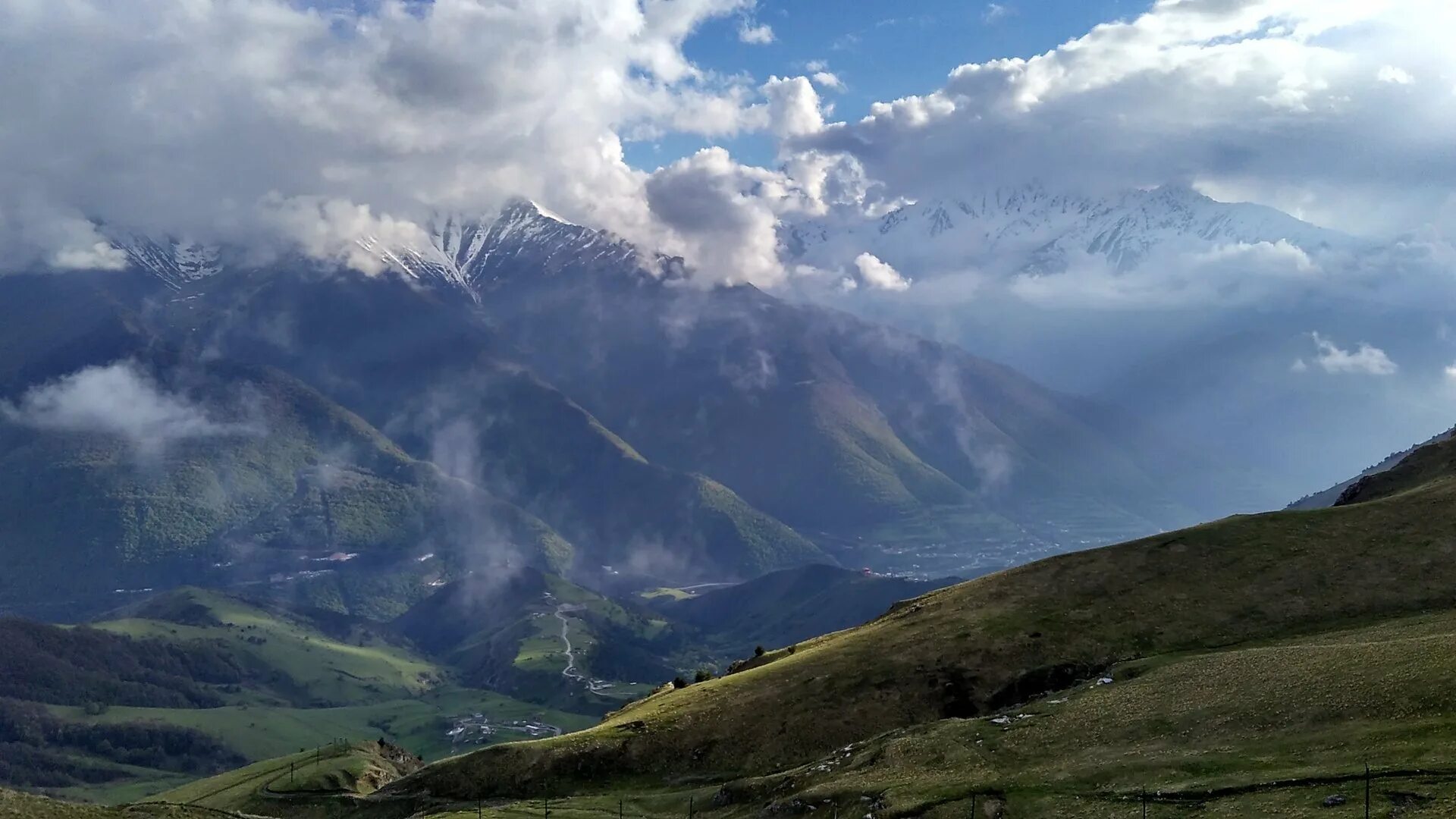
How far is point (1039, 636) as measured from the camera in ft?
427

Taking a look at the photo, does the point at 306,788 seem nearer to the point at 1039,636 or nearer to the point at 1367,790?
the point at 1039,636

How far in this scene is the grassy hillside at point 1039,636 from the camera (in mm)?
121500

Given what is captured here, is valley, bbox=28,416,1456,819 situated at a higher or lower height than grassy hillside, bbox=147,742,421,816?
lower

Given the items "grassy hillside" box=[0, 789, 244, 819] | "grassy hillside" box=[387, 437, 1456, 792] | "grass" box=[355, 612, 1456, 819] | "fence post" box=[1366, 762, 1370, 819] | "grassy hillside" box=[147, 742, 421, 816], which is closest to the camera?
"fence post" box=[1366, 762, 1370, 819]

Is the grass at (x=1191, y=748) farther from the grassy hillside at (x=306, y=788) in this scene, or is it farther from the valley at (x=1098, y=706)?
the grassy hillside at (x=306, y=788)

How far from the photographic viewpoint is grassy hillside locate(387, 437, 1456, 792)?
122 metres

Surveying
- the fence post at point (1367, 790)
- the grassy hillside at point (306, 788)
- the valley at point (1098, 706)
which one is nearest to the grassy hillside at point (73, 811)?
the valley at point (1098, 706)

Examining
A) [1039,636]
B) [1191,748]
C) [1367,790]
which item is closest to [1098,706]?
[1191,748]

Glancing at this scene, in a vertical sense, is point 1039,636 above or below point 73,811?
below

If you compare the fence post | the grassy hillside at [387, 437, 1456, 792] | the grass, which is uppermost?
the grassy hillside at [387, 437, 1456, 792]

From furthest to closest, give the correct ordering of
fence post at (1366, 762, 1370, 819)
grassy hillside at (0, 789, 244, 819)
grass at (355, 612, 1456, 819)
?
grassy hillside at (0, 789, 244, 819) → grass at (355, 612, 1456, 819) → fence post at (1366, 762, 1370, 819)

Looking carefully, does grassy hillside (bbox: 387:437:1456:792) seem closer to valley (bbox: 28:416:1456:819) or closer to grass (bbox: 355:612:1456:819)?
valley (bbox: 28:416:1456:819)

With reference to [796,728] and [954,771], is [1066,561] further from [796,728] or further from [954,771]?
[954,771]

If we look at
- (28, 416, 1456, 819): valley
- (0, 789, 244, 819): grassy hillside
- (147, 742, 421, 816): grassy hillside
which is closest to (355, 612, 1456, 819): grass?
(28, 416, 1456, 819): valley
